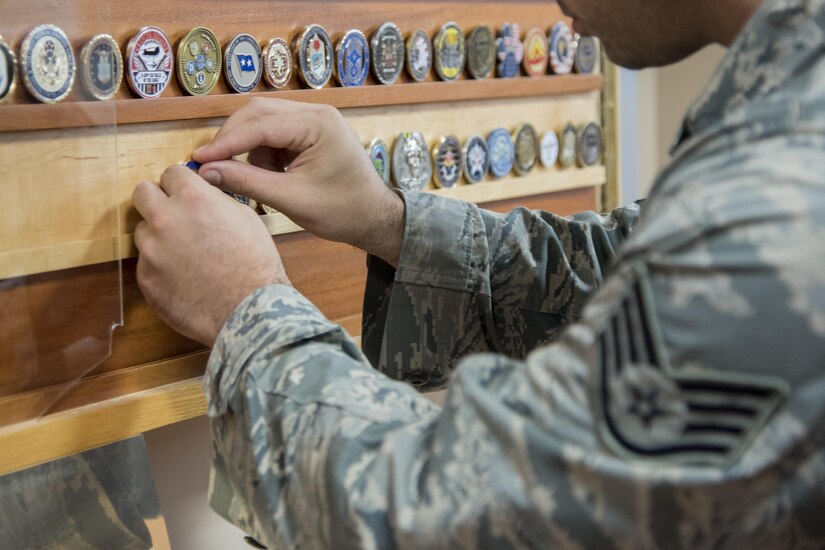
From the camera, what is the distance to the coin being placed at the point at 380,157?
1.09 metres

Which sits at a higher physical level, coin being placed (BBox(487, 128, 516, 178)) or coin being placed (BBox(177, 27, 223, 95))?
coin being placed (BBox(177, 27, 223, 95))

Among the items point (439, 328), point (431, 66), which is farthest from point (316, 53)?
point (439, 328)

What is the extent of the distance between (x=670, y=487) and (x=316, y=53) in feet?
2.07

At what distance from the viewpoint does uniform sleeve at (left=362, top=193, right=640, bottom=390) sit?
3.40ft

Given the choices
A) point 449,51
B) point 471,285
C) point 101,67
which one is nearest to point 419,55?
point 449,51

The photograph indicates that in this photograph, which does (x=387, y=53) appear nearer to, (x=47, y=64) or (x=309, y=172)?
(x=309, y=172)

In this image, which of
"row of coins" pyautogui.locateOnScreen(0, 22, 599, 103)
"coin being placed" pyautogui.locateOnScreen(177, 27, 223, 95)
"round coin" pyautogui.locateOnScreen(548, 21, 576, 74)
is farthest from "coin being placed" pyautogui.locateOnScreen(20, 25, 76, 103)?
→ "round coin" pyautogui.locateOnScreen(548, 21, 576, 74)

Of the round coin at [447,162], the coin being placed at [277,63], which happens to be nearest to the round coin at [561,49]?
the round coin at [447,162]

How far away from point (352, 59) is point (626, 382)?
0.62 m

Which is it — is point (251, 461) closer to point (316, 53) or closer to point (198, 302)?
point (198, 302)

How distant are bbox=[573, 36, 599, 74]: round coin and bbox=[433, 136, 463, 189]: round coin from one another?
Answer: 28 cm

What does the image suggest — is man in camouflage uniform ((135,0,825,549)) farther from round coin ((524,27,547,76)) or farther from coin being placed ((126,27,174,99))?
round coin ((524,27,547,76))

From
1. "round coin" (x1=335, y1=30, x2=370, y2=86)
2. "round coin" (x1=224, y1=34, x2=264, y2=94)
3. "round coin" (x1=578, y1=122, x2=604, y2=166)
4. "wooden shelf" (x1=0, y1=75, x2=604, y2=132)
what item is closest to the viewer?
"wooden shelf" (x1=0, y1=75, x2=604, y2=132)

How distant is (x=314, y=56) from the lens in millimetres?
1009
